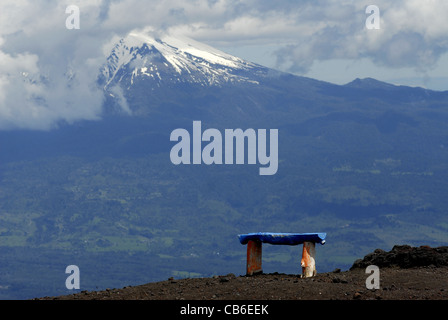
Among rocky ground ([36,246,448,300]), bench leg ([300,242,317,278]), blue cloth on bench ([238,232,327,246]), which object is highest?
blue cloth on bench ([238,232,327,246])

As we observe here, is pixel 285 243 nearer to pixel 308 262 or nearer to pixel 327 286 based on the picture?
pixel 308 262

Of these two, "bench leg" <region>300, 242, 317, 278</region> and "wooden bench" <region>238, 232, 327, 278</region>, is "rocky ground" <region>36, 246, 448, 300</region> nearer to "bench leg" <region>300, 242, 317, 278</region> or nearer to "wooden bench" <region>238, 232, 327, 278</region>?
"bench leg" <region>300, 242, 317, 278</region>

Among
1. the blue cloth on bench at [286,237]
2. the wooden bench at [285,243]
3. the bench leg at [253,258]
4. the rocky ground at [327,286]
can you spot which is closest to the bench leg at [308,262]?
the wooden bench at [285,243]

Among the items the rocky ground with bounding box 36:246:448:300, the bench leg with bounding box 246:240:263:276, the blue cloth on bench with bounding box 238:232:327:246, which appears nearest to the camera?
the rocky ground with bounding box 36:246:448:300

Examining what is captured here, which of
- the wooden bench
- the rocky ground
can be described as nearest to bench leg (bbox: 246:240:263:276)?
the wooden bench

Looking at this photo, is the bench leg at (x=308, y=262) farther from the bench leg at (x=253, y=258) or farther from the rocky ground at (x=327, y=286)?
the bench leg at (x=253, y=258)
